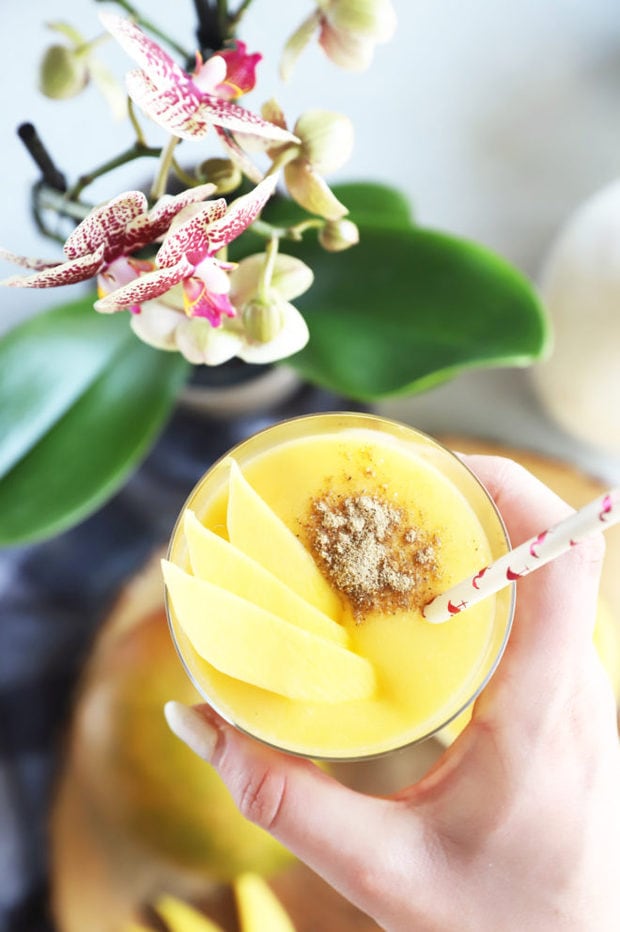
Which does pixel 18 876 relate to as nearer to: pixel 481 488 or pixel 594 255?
pixel 481 488

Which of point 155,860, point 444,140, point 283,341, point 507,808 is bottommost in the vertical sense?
point 507,808

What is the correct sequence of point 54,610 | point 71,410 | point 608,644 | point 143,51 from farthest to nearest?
point 54,610, point 608,644, point 71,410, point 143,51

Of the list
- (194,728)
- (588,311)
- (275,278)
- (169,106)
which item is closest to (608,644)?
(588,311)

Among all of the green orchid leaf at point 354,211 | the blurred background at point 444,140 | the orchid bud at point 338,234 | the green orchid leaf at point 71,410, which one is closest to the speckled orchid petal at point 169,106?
the orchid bud at point 338,234

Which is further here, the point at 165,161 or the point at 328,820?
the point at 328,820

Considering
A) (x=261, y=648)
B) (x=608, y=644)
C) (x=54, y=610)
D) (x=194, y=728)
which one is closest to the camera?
(x=261, y=648)

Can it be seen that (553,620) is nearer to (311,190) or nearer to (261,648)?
(261,648)

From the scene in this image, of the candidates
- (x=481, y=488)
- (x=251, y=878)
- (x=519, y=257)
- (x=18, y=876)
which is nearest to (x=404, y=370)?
(x=481, y=488)
